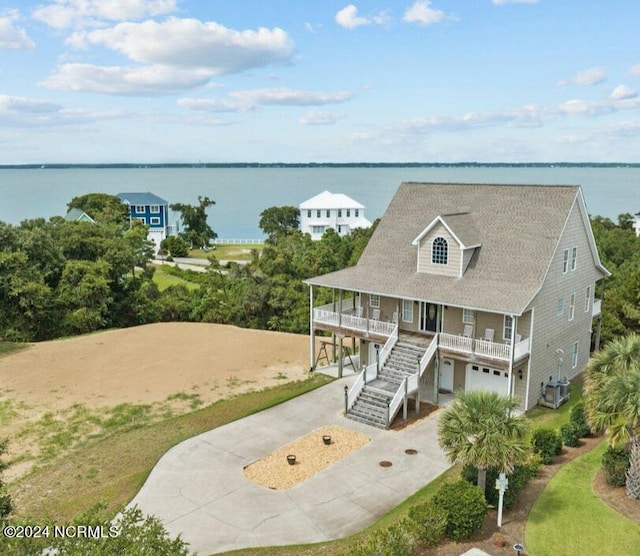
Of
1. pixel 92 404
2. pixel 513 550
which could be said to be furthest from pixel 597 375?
pixel 92 404

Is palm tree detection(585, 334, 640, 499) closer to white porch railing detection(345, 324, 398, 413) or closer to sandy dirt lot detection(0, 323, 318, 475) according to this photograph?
white porch railing detection(345, 324, 398, 413)

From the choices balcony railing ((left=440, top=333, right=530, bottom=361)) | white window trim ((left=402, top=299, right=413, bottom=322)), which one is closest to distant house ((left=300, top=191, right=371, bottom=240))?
white window trim ((left=402, top=299, right=413, bottom=322))

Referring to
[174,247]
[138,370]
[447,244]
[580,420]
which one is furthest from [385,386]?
Answer: [174,247]

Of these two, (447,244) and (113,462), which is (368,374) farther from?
(113,462)

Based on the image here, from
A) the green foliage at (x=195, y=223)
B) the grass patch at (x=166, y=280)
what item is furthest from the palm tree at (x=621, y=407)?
the green foliage at (x=195, y=223)

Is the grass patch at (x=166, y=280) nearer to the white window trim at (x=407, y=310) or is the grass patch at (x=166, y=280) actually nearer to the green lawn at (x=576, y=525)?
the white window trim at (x=407, y=310)
